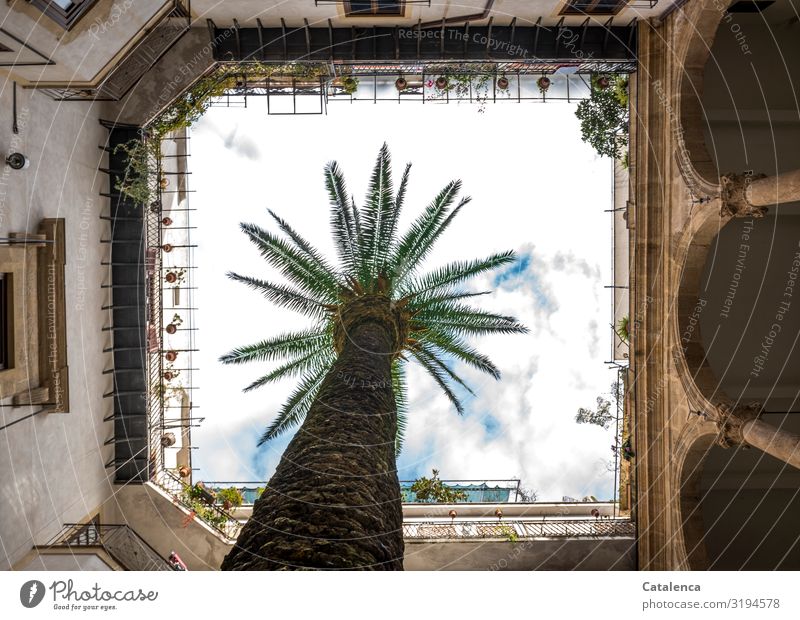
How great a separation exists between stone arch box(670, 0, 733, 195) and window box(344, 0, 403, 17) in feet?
20.2

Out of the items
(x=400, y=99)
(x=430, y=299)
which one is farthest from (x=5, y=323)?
(x=400, y=99)

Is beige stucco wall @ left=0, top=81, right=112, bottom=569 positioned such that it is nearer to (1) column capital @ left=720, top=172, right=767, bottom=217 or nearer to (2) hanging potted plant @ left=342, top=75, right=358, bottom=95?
(2) hanging potted plant @ left=342, top=75, right=358, bottom=95

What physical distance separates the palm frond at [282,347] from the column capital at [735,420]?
30.4 ft

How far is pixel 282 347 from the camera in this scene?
14445 mm

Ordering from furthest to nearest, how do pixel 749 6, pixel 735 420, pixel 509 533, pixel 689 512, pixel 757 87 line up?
pixel 509 533, pixel 757 87, pixel 749 6, pixel 689 512, pixel 735 420

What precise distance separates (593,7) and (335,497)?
12.3 meters

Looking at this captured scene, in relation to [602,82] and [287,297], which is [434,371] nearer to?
[287,297]

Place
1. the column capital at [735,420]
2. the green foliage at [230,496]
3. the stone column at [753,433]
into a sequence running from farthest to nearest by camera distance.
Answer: the green foliage at [230,496]
the column capital at [735,420]
the stone column at [753,433]

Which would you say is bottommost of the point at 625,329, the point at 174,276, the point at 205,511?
the point at 205,511

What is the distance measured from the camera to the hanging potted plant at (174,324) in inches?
597

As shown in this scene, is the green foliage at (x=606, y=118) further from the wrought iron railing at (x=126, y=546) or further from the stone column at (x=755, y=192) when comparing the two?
the wrought iron railing at (x=126, y=546)

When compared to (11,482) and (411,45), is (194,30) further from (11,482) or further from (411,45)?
(11,482)

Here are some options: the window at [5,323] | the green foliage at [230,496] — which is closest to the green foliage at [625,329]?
the green foliage at [230,496]

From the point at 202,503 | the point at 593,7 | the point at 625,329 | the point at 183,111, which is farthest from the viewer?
the point at 202,503
